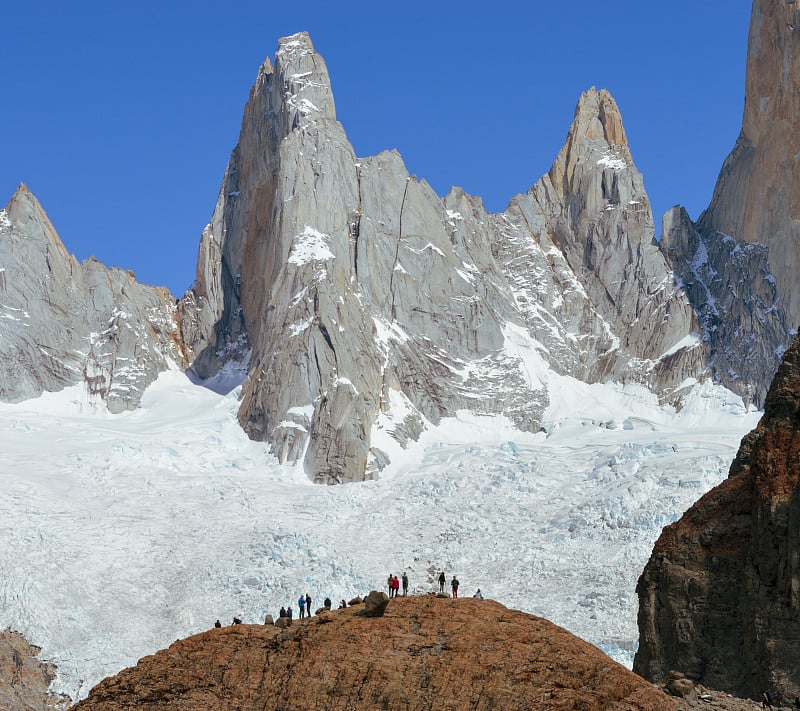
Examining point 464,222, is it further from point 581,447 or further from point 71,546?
point 71,546

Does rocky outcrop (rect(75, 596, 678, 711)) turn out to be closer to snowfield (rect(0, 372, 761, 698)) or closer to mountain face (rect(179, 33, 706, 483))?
snowfield (rect(0, 372, 761, 698))

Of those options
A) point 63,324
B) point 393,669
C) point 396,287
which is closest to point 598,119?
point 396,287

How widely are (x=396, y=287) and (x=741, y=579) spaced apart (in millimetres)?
91924

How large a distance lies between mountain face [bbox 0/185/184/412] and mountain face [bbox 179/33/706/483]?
7.00 meters

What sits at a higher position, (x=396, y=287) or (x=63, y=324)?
(x=396, y=287)

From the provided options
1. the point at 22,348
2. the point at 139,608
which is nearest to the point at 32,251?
the point at 22,348

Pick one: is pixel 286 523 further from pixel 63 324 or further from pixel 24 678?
pixel 63 324

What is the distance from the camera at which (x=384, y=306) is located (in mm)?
117312

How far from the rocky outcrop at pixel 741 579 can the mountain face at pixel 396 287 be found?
226 ft

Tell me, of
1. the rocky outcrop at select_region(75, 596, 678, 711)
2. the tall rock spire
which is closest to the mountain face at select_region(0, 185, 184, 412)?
the tall rock spire

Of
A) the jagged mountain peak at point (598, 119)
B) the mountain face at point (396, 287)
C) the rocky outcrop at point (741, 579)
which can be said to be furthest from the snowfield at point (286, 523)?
the jagged mountain peak at point (598, 119)

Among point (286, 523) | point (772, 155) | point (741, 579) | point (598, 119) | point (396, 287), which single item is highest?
point (598, 119)

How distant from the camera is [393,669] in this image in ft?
70.4

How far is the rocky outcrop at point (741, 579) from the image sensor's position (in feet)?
85.8
